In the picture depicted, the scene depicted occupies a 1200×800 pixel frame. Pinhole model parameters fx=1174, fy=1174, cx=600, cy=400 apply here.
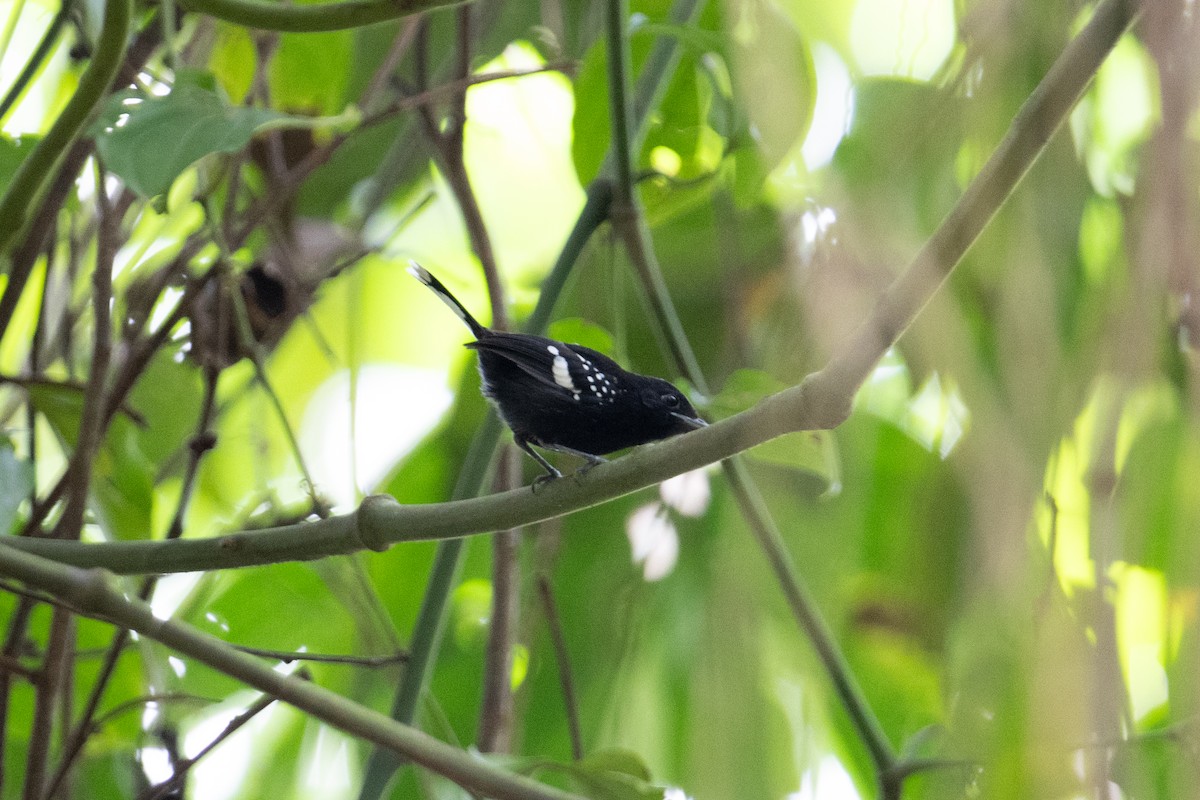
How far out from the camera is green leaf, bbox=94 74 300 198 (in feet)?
4.28

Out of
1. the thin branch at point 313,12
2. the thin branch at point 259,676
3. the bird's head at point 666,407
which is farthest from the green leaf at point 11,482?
the bird's head at point 666,407

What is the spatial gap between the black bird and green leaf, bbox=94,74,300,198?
0.67 meters

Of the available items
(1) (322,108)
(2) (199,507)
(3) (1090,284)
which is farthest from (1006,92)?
(2) (199,507)

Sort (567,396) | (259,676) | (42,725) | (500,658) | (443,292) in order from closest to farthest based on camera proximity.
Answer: (259,676) < (42,725) < (500,658) < (443,292) < (567,396)

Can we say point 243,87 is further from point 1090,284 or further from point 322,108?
point 1090,284

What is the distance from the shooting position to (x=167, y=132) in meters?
1.37

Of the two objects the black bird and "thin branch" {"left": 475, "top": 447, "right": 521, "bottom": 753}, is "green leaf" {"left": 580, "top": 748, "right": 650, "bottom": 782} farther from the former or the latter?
the black bird

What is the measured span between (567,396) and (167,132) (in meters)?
1.03

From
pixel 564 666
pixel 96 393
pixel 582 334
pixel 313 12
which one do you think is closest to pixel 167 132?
pixel 313 12

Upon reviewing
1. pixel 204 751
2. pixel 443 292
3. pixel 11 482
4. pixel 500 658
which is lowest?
pixel 204 751

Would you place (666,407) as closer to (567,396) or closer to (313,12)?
(567,396)

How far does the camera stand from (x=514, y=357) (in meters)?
2.03

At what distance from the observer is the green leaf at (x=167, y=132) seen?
1.31 metres

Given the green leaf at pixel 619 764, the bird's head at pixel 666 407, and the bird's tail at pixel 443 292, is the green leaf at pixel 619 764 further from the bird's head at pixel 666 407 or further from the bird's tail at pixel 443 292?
the bird's tail at pixel 443 292
